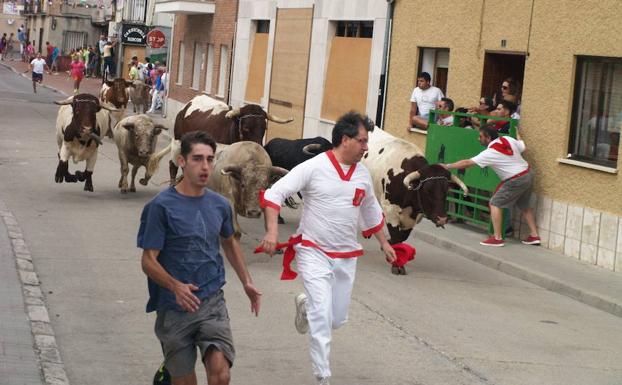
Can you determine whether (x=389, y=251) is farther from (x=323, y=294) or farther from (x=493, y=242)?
(x=493, y=242)

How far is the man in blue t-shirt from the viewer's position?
6.41 meters

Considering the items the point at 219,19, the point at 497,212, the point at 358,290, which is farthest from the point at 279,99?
the point at 358,290

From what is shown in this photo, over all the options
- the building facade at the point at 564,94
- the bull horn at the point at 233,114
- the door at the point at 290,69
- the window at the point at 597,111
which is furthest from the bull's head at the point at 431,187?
the door at the point at 290,69

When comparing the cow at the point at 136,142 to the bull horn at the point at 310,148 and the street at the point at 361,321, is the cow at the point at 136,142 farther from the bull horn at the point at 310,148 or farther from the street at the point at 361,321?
the bull horn at the point at 310,148

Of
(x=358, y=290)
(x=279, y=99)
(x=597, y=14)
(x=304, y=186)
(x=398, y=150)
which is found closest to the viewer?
(x=304, y=186)

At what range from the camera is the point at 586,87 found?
54.1ft

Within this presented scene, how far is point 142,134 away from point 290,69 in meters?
10.4

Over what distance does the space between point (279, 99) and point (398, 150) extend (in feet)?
51.1

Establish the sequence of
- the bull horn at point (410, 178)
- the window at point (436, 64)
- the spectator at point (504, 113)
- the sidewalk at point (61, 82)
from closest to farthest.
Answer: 1. the bull horn at point (410, 178)
2. the spectator at point (504, 113)
3. the window at point (436, 64)
4. the sidewalk at point (61, 82)

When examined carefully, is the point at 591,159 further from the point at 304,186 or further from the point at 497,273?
the point at 304,186

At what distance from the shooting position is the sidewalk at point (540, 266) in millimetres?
13281

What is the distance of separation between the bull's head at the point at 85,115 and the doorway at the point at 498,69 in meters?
6.42

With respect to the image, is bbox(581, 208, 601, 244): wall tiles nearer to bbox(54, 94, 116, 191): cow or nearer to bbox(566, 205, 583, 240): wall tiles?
bbox(566, 205, 583, 240): wall tiles

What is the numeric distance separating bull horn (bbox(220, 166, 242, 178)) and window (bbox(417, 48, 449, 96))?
321 inches
